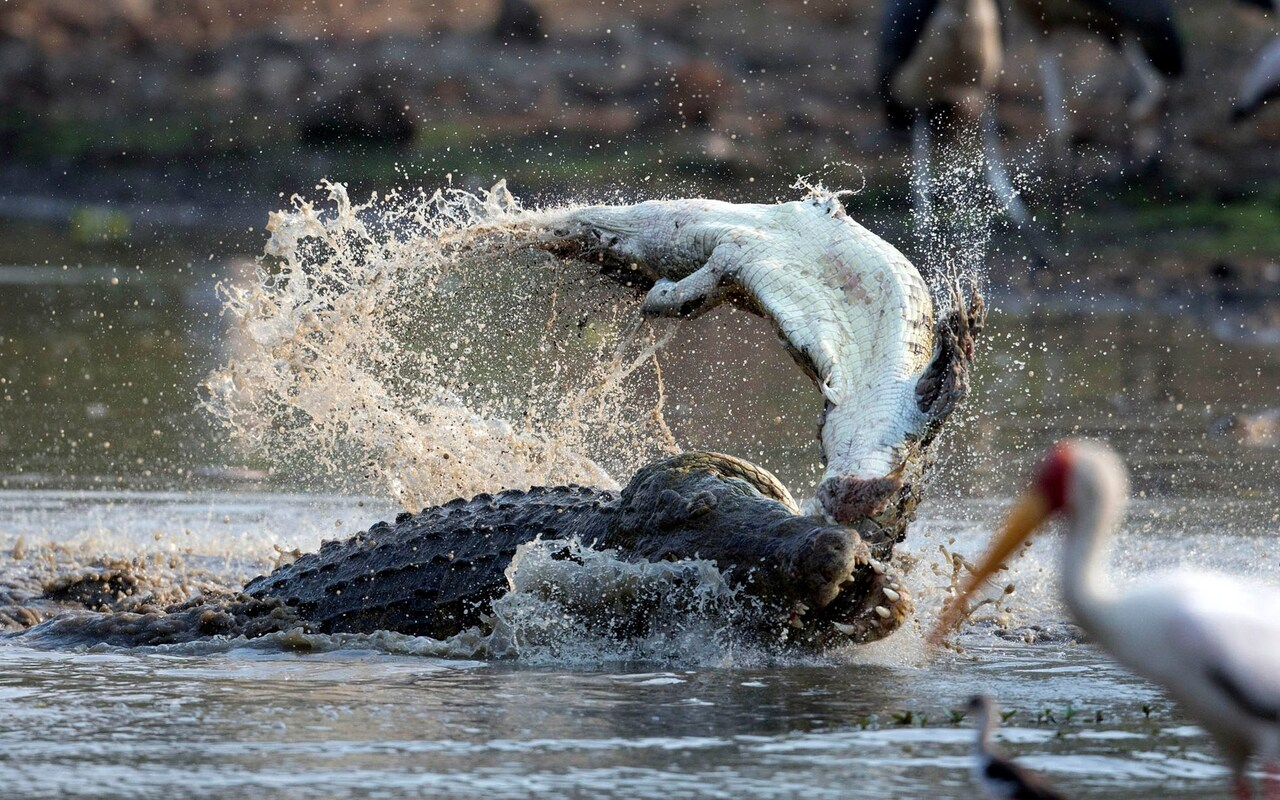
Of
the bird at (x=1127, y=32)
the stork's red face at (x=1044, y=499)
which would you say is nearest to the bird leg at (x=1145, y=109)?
the bird at (x=1127, y=32)

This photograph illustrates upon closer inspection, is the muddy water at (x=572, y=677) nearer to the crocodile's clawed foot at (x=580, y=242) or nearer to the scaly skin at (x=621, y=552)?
the scaly skin at (x=621, y=552)

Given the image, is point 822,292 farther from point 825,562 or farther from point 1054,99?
point 1054,99

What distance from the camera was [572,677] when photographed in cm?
620

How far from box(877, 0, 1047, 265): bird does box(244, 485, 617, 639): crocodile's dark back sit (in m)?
11.7

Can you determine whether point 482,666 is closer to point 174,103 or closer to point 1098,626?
point 1098,626

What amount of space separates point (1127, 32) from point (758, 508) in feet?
48.1

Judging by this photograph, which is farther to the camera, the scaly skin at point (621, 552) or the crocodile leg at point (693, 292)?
the crocodile leg at point (693, 292)

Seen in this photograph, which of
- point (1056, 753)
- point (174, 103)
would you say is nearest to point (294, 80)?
point (174, 103)

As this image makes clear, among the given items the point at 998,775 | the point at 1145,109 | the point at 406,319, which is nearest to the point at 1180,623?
the point at 998,775

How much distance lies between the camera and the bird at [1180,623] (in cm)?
411

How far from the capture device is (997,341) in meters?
16.3

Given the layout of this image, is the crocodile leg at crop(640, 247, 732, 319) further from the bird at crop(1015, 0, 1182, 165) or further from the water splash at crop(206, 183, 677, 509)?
the bird at crop(1015, 0, 1182, 165)

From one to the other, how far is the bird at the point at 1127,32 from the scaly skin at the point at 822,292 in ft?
40.3

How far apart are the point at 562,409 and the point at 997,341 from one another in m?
8.60
